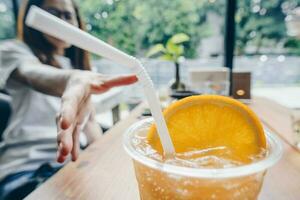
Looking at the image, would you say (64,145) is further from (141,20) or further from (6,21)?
(141,20)

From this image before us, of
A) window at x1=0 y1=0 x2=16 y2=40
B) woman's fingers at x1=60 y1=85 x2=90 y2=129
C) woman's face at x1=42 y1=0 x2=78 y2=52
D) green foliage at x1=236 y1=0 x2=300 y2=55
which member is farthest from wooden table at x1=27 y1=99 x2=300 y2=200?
green foliage at x1=236 y1=0 x2=300 y2=55

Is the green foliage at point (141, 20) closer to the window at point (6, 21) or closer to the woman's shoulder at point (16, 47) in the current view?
the window at point (6, 21)

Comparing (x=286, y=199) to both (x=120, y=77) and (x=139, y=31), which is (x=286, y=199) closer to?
(x=120, y=77)

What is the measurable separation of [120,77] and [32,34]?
109 centimetres

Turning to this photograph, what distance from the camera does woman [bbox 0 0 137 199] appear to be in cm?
95

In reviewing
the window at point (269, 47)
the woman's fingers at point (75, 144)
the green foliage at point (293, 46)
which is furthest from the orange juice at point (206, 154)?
the green foliage at point (293, 46)

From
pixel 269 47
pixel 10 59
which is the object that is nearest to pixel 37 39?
pixel 10 59

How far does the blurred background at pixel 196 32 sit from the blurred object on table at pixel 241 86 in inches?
39.7

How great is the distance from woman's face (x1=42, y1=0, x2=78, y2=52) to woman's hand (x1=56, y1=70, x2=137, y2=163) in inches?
32.1

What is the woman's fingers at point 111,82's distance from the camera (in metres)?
0.86

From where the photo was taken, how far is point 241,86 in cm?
165

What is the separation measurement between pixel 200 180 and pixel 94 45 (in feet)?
0.85

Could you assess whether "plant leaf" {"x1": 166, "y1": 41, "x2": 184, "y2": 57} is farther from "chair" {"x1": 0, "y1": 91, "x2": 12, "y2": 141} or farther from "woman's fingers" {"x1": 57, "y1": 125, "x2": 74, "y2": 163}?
"woman's fingers" {"x1": 57, "y1": 125, "x2": 74, "y2": 163}

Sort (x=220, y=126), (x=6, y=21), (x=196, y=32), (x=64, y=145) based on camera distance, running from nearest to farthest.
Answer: (x=220, y=126) < (x=64, y=145) < (x=6, y=21) < (x=196, y=32)
